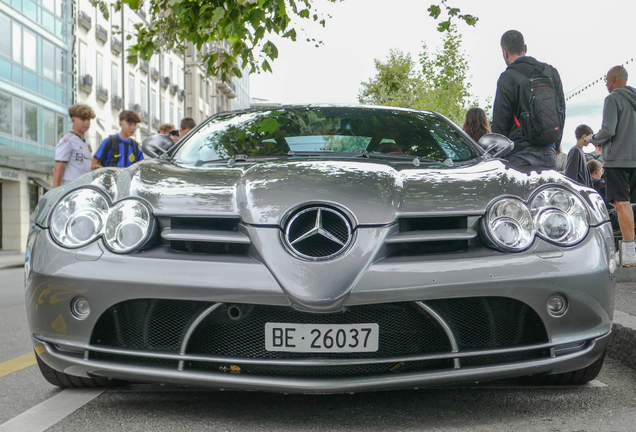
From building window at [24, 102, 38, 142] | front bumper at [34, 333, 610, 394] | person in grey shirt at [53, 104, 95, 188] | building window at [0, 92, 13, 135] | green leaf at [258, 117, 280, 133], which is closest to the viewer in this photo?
front bumper at [34, 333, 610, 394]

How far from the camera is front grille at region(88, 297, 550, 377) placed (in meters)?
2.68

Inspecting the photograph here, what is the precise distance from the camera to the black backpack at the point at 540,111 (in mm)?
5383

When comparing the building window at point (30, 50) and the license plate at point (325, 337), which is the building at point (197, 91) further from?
the license plate at point (325, 337)

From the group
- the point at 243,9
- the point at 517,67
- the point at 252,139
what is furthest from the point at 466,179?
the point at 243,9

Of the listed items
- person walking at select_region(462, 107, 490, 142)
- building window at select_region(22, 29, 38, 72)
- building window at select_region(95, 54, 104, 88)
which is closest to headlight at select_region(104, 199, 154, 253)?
person walking at select_region(462, 107, 490, 142)

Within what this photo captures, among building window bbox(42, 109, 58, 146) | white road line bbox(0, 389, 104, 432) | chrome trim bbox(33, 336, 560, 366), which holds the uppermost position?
building window bbox(42, 109, 58, 146)

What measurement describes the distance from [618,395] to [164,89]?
4471 centimetres

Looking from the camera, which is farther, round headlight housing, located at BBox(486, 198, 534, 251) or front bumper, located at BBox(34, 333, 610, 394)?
Result: round headlight housing, located at BBox(486, 198, 534, 251)

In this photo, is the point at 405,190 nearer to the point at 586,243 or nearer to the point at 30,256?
the point at 586,243

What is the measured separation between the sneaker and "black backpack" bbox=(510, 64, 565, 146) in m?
1.90

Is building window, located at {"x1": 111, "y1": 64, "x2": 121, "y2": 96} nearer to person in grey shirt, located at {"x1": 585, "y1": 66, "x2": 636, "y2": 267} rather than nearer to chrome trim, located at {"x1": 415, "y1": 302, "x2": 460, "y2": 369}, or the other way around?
person in grey shirt, located at {"x1": 585, "y1": 66, "x2": 636, "y2": 267}

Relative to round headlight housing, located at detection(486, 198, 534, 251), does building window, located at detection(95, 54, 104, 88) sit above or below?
above

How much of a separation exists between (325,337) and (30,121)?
25602mm

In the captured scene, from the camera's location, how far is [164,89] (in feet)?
150
